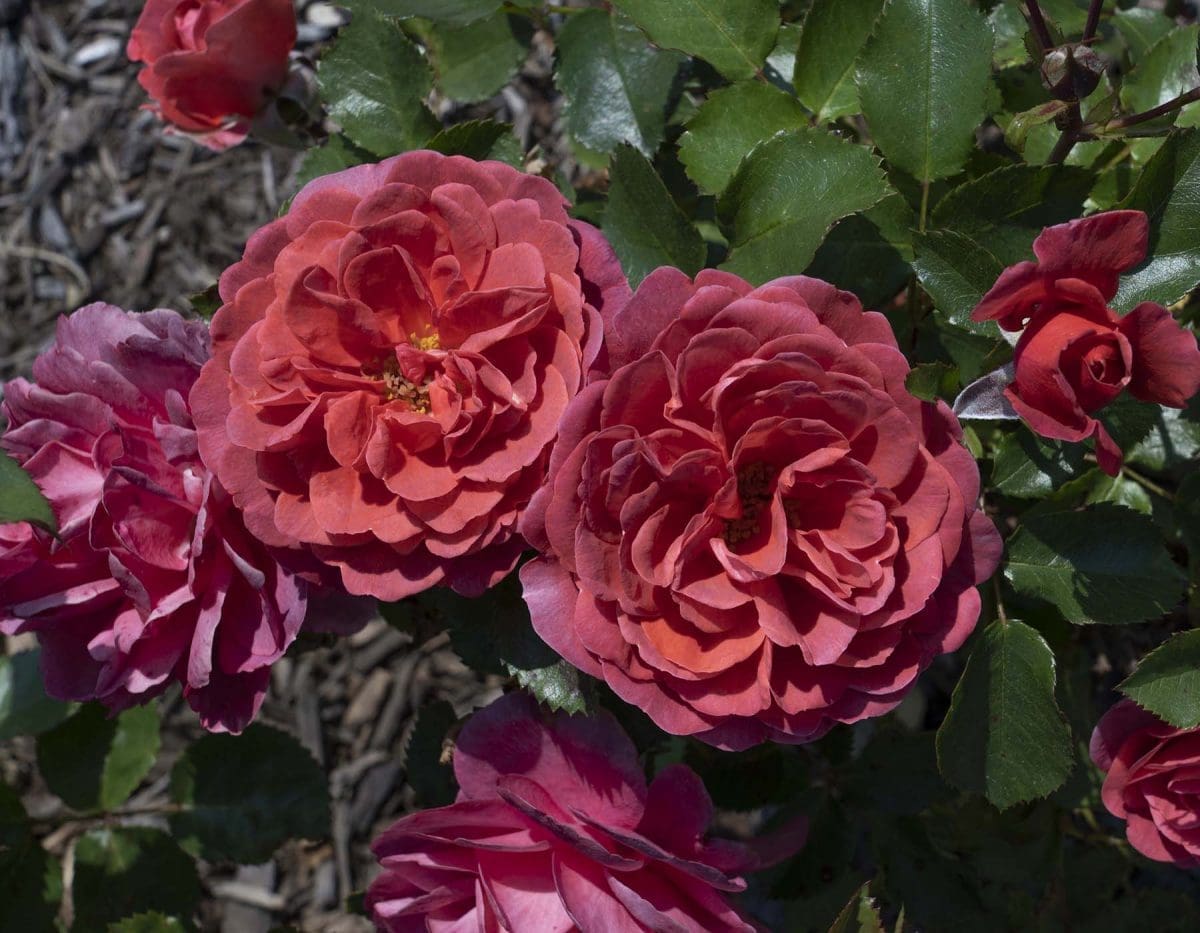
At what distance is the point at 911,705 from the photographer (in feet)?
6.48

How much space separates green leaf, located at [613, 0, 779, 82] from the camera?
1.13 meters

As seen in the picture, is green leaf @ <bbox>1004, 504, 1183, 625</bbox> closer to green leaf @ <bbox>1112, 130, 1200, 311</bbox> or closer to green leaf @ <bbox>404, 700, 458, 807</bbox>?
green leaf @ <bbox>1112, 130, 1200, 311</bbox>

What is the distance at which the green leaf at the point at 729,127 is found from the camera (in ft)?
3.74

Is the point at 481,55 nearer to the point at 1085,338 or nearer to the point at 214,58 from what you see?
the point at 214,58

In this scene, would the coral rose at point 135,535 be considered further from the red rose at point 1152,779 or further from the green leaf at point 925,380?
the red rose at point 1152,779

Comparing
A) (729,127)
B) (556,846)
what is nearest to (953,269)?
(729,127)

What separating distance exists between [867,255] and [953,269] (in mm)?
177

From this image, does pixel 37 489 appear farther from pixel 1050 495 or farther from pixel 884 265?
pixel 1050 495

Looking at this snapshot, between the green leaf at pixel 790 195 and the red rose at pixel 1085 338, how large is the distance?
230mm

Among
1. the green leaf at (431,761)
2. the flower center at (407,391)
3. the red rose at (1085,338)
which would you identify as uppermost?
the red rose at (1085,338)

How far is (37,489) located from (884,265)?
0.85 metres

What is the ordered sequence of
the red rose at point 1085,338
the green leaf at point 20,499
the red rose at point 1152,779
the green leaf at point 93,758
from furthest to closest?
the green leaf at point 93,758 → the red rose at point 1152,779 → the green leaf at point 20,499 → the red rose at point 1085,338

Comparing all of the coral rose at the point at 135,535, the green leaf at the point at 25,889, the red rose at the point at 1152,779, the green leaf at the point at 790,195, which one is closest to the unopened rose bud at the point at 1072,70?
the green leaf at the point at 790,195

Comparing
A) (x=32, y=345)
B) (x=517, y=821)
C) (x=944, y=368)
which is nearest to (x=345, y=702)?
(x=32, y=345)
